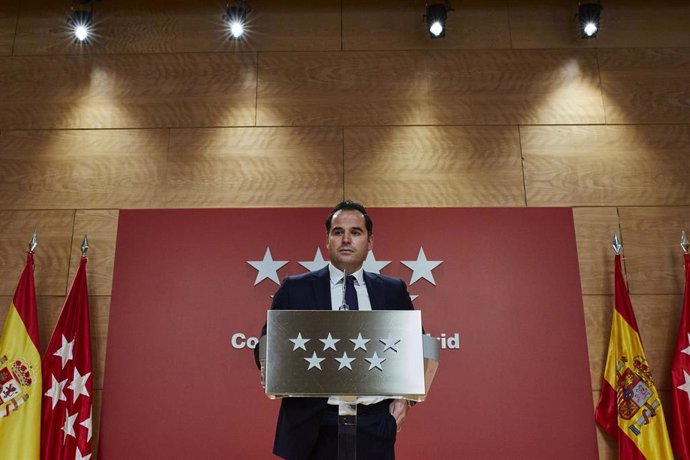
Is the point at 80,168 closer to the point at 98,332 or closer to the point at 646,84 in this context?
the point at 98,332

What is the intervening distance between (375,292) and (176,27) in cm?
309

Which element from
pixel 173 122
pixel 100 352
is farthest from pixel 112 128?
pixel 100 352

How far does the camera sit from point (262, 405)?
3803 mm

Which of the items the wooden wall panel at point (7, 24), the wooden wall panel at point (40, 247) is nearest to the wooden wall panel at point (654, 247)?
the wooden wall panel at point (40, 247)

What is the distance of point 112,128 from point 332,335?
320cm

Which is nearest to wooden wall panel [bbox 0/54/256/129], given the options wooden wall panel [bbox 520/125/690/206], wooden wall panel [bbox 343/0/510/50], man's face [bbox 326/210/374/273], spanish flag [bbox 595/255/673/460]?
wooden wall panel [bbox 343/0/510/50]

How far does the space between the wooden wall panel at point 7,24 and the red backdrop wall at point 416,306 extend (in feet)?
5.06

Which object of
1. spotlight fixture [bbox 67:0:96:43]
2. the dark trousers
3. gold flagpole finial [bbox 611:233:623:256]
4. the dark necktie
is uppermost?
spotlight fixture [bbox 67:0:96:43]

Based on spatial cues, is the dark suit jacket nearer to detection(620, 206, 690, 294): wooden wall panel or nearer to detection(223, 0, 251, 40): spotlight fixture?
detection(620, 206, 690, 294): wooden wall panel

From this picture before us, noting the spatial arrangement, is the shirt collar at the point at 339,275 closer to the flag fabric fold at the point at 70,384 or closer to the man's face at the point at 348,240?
the man's face at the point at 348,240

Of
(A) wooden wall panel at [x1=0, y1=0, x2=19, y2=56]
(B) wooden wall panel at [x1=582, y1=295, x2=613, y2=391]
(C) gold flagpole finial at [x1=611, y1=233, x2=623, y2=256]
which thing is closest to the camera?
(B) wooden wall panel at [x1=582, y1=295, x2=613, y2=391]

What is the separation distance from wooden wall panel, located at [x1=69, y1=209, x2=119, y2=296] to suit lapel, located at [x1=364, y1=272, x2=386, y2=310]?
7.28 ft

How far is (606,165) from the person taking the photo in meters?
4.30

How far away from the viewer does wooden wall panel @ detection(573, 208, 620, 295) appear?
404cm
